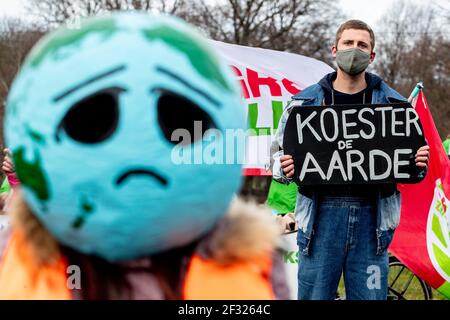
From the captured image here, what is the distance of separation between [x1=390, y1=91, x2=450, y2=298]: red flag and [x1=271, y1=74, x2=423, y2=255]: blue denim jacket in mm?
1423

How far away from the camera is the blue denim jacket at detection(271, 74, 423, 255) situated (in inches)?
122

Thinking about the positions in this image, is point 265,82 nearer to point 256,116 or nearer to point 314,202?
point 256,116

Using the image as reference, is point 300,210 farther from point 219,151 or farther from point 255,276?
point 219,151

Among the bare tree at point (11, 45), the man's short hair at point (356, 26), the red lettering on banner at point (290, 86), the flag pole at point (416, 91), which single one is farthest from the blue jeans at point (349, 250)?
the bare tree at point (11, 45)

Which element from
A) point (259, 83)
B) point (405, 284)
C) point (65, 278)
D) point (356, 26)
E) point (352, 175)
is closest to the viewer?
point (65, 278)

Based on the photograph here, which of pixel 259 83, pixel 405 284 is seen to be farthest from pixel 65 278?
pixel 405 284

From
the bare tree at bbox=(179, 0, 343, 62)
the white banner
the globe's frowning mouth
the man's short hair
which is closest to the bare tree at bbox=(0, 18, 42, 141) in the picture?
the bare tree at bbox=(179, 0, 343, 62)

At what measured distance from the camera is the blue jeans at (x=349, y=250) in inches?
123

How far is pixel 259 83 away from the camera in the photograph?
5.75m

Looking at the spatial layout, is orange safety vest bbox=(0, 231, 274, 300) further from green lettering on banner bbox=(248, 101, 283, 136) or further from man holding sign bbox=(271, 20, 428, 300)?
green lettering on banner bbox=(248, 101, 283, 136)

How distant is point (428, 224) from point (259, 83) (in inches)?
73.3

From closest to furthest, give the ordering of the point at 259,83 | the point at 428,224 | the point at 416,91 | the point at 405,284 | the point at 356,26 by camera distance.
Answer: the point at 356,26
the point at 416,91
the point at 428,224
the point at 259,83
the point at 405,284
